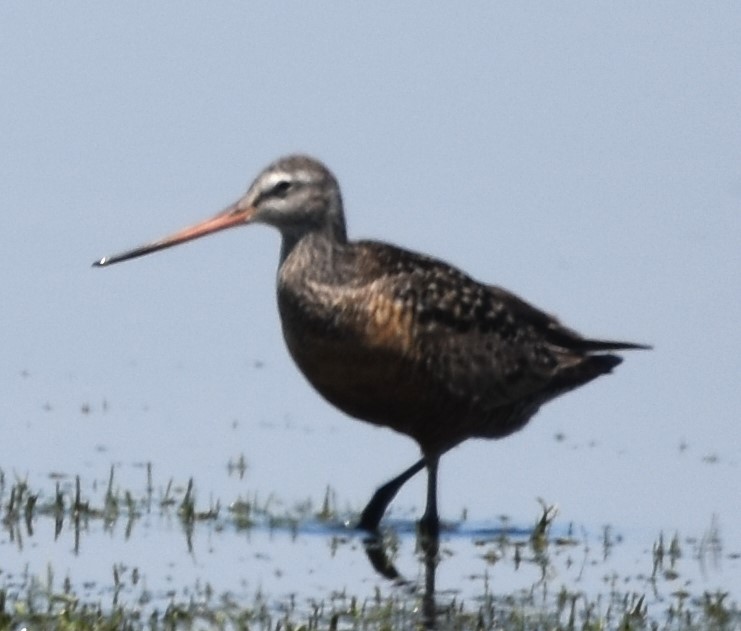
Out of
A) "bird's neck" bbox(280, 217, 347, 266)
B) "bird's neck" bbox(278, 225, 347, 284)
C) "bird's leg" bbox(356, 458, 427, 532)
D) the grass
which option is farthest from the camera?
"bird's neck" bbox(280, 217, 347, 266)

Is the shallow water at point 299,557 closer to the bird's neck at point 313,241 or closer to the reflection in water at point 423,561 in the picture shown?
the reflection in water at point 423,561

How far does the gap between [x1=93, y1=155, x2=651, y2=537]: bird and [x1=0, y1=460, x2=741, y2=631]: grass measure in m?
0.44

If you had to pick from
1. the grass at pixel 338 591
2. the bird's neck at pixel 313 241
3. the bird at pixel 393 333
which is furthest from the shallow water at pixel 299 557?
the bird's neck at pixel 313 241

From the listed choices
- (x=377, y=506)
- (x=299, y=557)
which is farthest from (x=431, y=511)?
(x=299, y=557)

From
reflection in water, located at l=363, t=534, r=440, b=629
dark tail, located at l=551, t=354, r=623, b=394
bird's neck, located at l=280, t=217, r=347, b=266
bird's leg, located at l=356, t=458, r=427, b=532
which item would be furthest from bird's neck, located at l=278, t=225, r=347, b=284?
dark tail, located at l=551, t=354, r=623, b=394

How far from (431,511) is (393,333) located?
70cm

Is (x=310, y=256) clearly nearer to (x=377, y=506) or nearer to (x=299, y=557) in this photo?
(x=377, y=506)

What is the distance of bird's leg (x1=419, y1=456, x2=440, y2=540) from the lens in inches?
403

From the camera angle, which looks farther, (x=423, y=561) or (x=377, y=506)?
(x=377, y=506)

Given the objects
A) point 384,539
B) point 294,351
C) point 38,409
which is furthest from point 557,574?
point 38,409

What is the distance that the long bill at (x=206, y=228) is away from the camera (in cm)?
1066

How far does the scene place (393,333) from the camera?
10.3 meters

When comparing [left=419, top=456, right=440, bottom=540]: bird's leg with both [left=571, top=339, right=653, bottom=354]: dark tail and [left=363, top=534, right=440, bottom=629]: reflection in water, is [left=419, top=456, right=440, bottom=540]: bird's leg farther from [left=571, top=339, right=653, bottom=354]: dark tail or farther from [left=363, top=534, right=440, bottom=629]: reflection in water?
[left=571, top=339, right=653, bottom=354]: dark tail

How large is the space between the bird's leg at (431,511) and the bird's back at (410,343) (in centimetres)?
8
